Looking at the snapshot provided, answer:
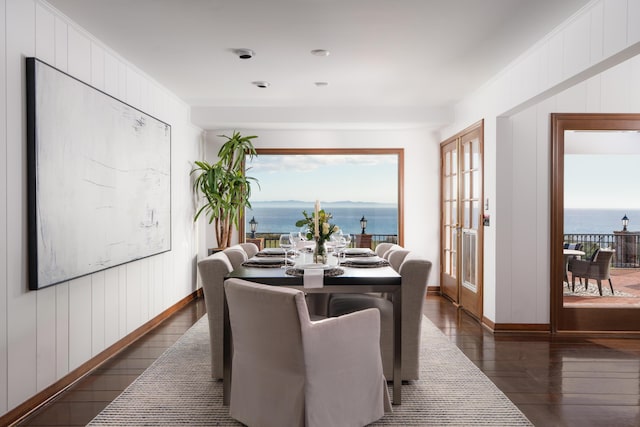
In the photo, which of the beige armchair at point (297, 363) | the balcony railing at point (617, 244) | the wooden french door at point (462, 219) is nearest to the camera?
the beige armchair at point (297, 363)

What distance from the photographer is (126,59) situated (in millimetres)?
4133

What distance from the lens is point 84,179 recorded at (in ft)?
11.0

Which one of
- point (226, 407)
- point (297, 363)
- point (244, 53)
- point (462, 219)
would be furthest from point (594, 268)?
point (244, 53)

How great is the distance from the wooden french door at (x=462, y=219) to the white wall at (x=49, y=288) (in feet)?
11.4

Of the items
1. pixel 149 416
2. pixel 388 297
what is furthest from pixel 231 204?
pixel 149 416

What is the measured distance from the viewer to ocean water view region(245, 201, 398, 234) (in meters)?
9.10

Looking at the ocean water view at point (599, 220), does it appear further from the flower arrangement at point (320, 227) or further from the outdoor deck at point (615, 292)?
the flower arrangement at point (320, 227)

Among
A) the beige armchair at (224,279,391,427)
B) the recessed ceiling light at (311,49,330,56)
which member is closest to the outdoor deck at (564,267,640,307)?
the beige armchair at (224,279,391,427)

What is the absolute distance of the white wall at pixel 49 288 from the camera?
261 centimetres

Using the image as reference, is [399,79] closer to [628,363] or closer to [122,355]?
[628,363]

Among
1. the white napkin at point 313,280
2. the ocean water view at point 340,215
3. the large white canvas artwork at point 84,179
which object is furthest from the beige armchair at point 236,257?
the ocean water view at point 340,215

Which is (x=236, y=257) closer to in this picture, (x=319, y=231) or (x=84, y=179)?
(x=319, y=231)

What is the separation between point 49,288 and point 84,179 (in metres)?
0.80

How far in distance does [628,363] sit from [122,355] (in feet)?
13.3
